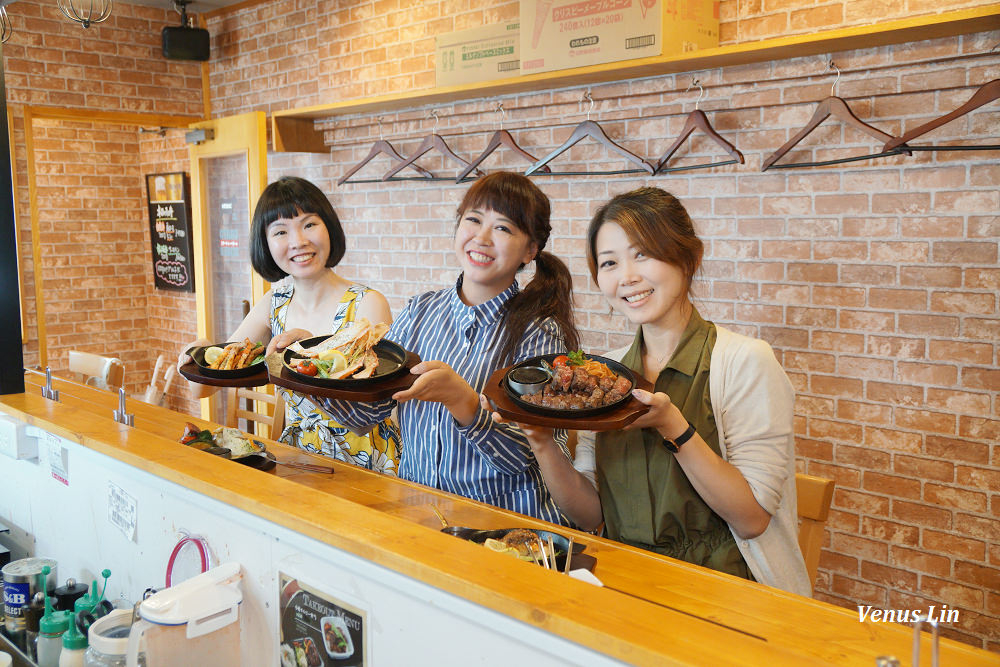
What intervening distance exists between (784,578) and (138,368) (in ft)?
19.3

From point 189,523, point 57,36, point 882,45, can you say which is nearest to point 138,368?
point 57,36

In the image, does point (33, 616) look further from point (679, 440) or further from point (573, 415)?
point (679, 440)

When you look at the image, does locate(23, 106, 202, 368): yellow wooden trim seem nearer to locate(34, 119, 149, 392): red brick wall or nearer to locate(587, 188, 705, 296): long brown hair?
locate(34, 119, 149, 392): red brick wall

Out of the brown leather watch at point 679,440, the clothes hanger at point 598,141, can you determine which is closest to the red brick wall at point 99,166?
the clothes hanger at point 598,141

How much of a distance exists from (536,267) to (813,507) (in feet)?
2.52

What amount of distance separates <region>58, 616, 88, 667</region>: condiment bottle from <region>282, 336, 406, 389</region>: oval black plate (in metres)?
0.67

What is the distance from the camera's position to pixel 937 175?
8.68 ft

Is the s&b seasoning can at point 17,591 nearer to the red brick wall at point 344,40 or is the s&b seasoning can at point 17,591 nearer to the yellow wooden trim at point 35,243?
the red brick wall at point 344,40

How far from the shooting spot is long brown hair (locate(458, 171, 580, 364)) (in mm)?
1762

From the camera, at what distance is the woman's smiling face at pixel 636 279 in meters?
1.58

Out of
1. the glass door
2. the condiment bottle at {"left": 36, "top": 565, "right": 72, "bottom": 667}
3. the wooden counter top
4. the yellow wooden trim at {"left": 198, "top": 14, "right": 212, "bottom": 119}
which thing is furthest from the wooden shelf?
the condiment bottle at {"left": 36, "top": 565, "right": 72, "bottom": 667}

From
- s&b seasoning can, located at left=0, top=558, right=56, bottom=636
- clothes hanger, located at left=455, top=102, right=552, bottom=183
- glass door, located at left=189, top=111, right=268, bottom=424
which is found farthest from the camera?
glass door, located at left=189, top=111, right=268, bottom=424

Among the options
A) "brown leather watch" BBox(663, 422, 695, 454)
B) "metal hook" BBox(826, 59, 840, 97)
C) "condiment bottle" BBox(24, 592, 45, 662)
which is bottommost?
"condiment bottle" BBox(24, 592, 45, 662)

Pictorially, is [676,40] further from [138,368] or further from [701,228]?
[138,368]
